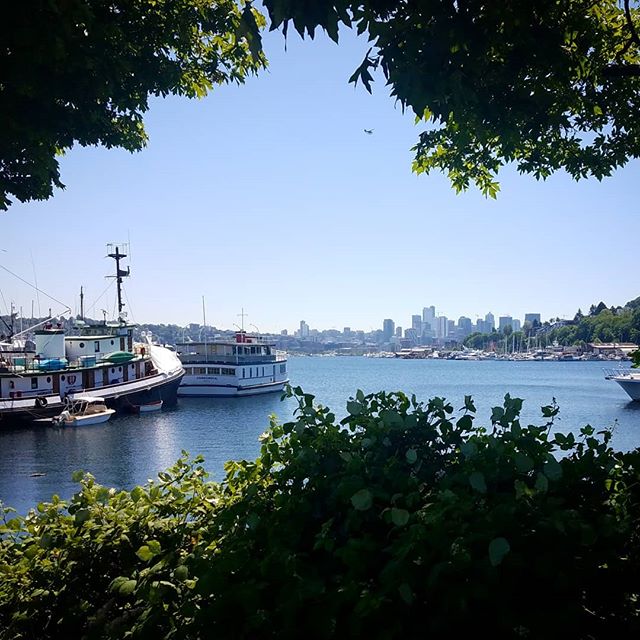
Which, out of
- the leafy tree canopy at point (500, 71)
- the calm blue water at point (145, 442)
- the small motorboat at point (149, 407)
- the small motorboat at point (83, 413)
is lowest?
the calm blue water at point (145, 442)

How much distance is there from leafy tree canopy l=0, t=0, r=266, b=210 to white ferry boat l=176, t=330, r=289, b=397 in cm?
5168

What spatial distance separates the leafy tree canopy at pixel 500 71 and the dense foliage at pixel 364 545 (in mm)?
1715

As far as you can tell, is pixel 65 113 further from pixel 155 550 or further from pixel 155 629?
pixel 155 629

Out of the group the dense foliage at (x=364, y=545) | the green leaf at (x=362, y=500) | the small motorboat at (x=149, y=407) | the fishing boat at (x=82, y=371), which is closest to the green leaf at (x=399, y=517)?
the dense foliage at (x=364, y=545)

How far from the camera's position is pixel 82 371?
40.4 meters

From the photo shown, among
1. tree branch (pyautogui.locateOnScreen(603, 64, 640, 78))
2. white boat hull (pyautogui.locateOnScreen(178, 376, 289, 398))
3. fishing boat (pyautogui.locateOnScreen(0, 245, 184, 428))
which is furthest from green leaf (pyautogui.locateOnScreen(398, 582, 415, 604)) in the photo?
white boat hull (pyautogui.locateOnScreen(178, 376, 289, 398))

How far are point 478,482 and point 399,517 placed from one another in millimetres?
333

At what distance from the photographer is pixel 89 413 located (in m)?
37.2

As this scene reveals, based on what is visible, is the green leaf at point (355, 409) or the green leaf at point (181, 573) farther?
the green leaf at point (355, 409)

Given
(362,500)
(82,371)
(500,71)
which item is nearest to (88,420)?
(82,371)

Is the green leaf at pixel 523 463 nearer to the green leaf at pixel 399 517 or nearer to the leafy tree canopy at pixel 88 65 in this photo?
the green leaf at pixel 399 517

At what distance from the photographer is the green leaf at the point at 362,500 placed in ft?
6.60

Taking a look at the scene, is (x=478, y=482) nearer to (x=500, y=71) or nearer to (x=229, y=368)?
(x=500, y=71)

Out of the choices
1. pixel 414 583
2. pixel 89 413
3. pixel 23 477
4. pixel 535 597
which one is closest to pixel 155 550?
pixel 414 583
